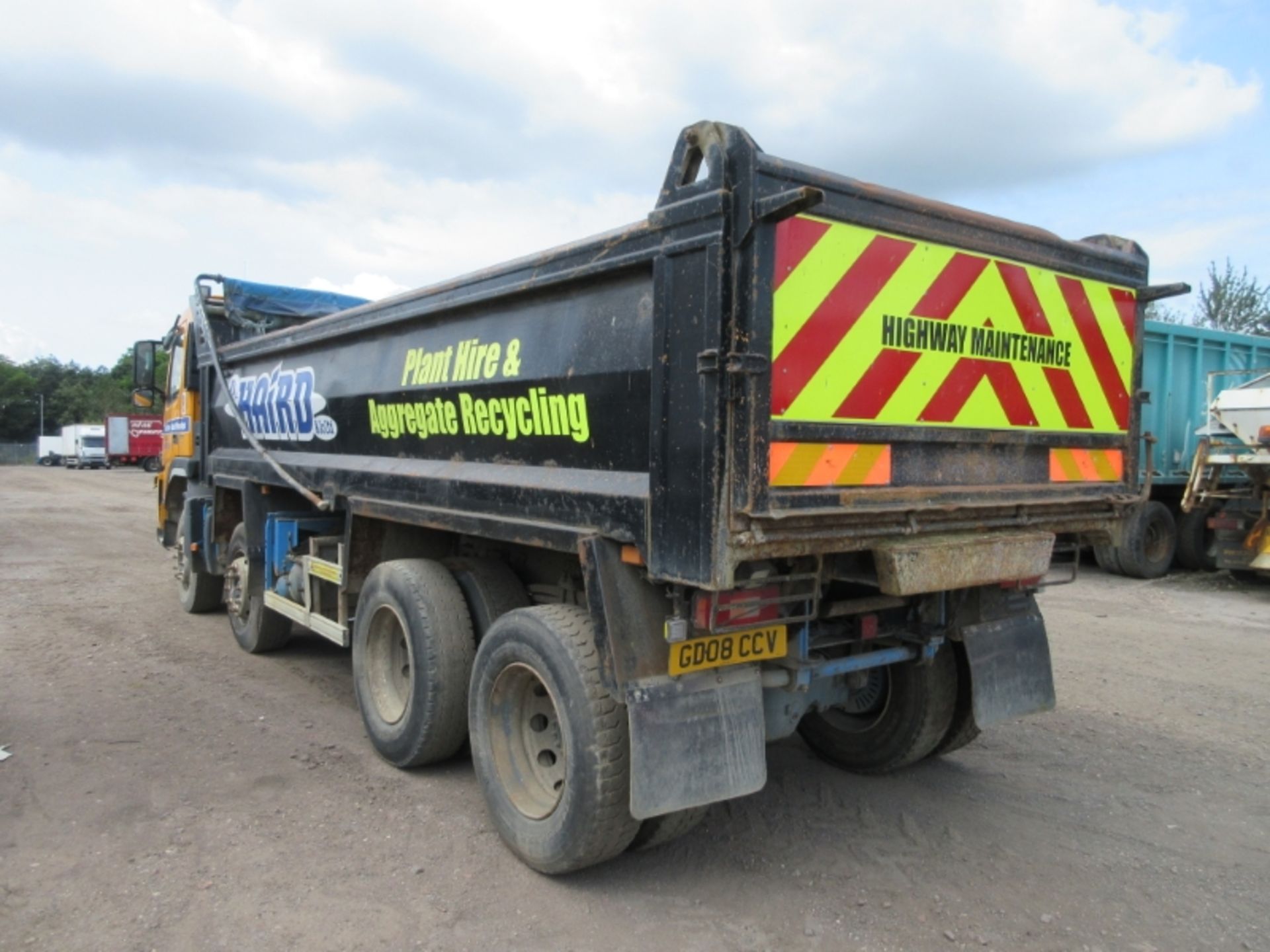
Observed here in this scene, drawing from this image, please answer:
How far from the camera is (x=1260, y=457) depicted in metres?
9.43

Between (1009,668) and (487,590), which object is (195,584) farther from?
(1009,668)

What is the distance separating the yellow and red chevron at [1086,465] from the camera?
3738 millimetres

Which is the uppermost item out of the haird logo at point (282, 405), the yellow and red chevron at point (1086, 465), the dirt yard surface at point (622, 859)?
the haird logo at point (282, 405)

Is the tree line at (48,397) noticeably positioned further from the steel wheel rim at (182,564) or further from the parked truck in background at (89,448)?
the steel wheel rim at (182,564)

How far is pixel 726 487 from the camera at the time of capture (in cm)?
272

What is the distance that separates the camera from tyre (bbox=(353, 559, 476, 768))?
415 cm

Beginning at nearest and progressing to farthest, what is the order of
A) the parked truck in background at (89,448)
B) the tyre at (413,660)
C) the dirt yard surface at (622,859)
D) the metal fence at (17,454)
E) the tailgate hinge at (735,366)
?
1. the tailgate hinge at (735,366)
2. the dirt yard surface at (622,859)
3. the tyre at (413,660)
4. the parked truck in background at (89,448)
5. the metal fence at (17,454)

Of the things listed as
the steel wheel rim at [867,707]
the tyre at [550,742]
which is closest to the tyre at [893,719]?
the steel wheel rim at [867,707]

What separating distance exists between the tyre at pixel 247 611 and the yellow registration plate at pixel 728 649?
418cm

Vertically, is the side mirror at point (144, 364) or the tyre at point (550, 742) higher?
the side mirror at point (144, 364)

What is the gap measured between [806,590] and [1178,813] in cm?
215

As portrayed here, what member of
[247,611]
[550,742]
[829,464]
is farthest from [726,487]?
[247,611]

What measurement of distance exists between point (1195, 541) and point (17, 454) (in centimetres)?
7322

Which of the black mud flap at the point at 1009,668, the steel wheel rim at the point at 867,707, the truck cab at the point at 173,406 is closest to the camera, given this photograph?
the black mud flap at the point at 1009,668
